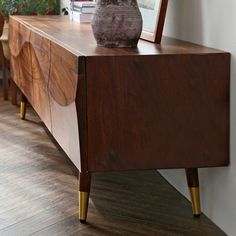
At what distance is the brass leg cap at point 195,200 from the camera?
2180 millimetres

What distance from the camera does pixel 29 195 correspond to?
2.48m

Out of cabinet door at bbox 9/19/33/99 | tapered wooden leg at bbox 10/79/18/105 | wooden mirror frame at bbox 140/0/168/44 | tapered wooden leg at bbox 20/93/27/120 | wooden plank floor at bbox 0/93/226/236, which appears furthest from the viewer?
tapered wooden leg at bbox 10/79/18/105

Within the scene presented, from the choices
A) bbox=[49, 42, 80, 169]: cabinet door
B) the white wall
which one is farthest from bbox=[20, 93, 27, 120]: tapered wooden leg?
the white wall

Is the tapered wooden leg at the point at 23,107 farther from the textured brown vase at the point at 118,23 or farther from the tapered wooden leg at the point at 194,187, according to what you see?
the tapered wooden leg at the point at 194,187

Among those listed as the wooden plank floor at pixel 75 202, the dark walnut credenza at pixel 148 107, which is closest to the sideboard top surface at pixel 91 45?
the dark walnut credenza at pixel 148 107

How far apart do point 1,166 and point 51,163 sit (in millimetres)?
255

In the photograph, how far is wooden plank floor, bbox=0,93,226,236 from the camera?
212 cm

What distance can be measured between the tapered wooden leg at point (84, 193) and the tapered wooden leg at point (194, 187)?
1.28ft

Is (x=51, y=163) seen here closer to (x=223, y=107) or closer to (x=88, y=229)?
(x=88, y=229)

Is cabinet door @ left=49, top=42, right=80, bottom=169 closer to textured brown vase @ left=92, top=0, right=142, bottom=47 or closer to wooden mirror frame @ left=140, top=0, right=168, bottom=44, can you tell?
textured brown vase @ left=92, top=0, right=142, bottom=47

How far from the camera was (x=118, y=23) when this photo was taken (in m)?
2.13

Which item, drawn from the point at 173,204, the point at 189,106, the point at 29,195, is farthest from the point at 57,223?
the point at 189,106

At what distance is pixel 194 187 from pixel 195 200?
6cm

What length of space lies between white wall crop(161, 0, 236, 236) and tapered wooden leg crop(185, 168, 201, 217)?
1.9 inches
